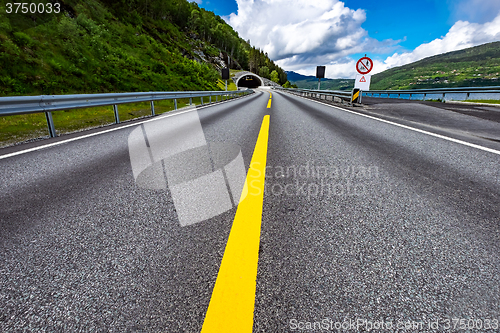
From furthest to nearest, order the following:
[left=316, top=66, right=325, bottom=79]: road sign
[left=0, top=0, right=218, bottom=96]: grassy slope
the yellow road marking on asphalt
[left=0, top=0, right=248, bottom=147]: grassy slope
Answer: [left=316, top=66, right=325, bottom=79]: road sign, [left=0, top=0, right=218, bottom=96]: grassy slope, [left=0, top=0, right=248, bottom=147]: grassy slope, the yellow road marking on asphalt

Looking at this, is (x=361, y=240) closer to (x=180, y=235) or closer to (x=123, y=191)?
(x=180, y=235)

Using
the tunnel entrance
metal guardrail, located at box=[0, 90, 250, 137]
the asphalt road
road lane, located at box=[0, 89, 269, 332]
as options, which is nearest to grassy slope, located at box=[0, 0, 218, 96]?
metal guardrail, located at box=[0, 90, 250, 137]

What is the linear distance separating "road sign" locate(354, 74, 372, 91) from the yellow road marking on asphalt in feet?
39.0

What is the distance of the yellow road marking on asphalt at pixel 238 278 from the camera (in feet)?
3.16

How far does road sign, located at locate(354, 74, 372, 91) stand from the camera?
11336 millimetres

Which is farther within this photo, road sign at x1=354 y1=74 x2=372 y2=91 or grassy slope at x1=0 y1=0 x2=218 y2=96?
grassy slope at x1=0 y1=0 x2=218 y2=96

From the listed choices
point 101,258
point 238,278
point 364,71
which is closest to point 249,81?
point 364,71

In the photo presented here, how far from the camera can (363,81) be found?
11.5 metres

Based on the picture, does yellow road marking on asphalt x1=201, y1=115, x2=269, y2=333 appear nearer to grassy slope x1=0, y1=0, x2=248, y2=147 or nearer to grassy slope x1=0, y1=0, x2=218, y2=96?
grassy slope x1=0, y1=0, x2=248, y2=147

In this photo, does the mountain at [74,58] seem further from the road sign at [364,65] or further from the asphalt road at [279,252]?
the road sign at [364,65]

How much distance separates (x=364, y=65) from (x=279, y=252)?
41.8 ft

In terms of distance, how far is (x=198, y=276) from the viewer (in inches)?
47.9

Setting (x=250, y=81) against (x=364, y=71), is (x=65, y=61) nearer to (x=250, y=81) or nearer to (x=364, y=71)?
(x=364, y=71)

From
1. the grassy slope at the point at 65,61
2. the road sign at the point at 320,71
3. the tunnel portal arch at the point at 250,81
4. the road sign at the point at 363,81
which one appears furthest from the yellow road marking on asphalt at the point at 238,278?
the tunnel portal arch at the point at 250,81
